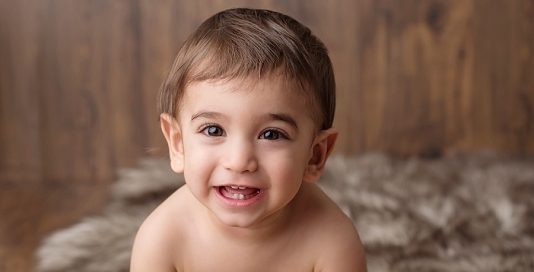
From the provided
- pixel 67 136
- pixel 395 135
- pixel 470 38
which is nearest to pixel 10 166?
pixel 67 136

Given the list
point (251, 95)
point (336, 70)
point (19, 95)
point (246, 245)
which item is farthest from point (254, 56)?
point (19, 95)

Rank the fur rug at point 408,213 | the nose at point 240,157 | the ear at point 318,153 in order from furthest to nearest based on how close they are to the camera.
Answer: the fur rug at point 408,213 → the ear at point 318,153 → the nose at point 240,157

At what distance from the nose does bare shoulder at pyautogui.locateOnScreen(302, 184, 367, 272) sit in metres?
0.25

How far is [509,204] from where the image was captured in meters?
1.65

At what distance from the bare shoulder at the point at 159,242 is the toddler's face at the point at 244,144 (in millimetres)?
155

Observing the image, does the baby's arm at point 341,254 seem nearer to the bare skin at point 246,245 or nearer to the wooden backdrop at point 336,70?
the bare skin at point 246,245

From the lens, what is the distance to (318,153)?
0.98 metres

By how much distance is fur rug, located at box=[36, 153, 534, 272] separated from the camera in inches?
53.2

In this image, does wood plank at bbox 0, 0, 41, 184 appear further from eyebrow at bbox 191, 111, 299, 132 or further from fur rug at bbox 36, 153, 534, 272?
eyebrow at bbox 191, 111, 299, 132

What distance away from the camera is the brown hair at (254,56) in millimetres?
851

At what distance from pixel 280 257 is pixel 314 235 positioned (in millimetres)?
69

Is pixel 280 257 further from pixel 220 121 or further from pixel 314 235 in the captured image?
pixel 220 121

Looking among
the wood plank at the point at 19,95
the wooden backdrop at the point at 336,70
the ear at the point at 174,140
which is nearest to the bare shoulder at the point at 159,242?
the ear at the point at 174,140

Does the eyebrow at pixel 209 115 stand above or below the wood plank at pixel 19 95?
below
